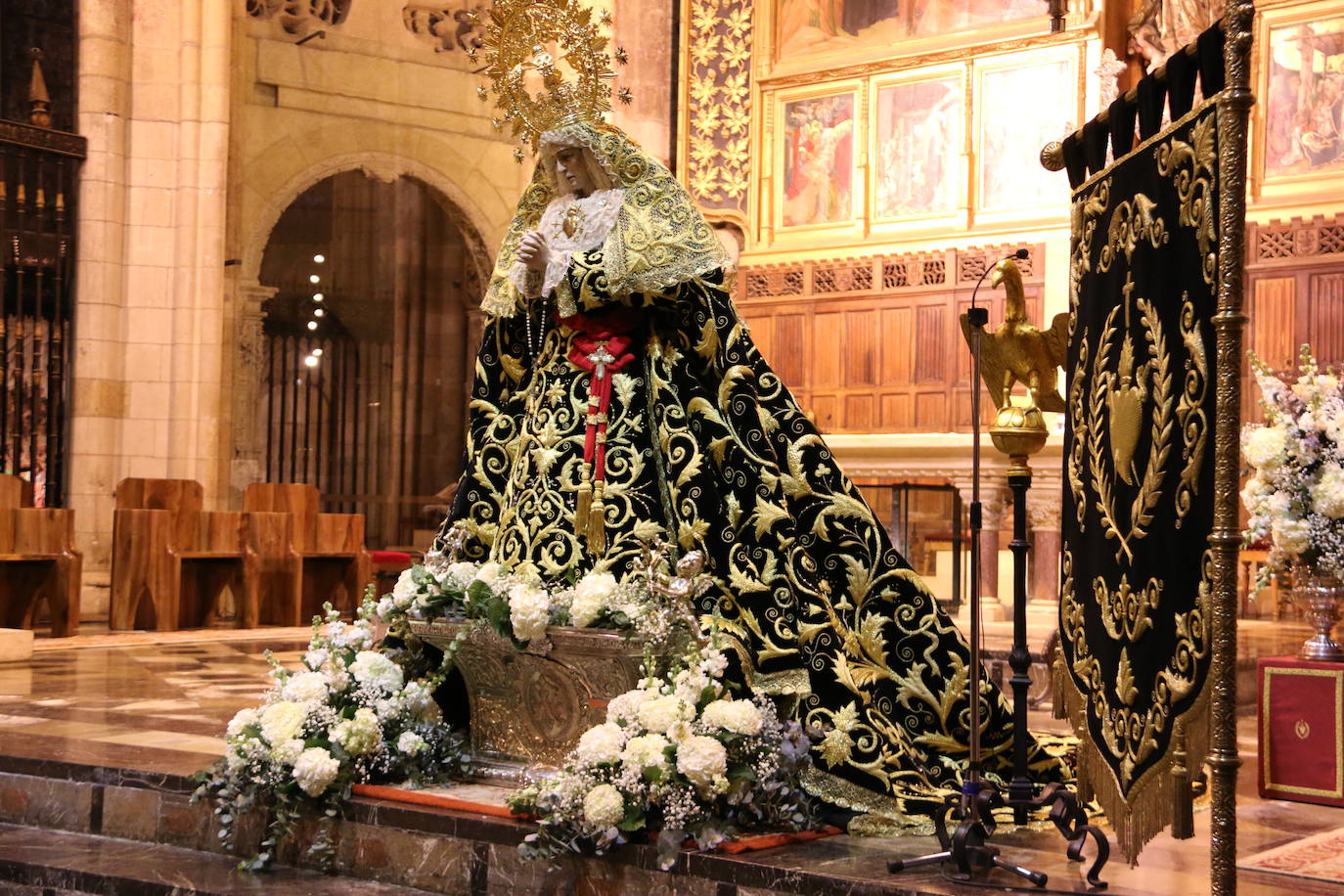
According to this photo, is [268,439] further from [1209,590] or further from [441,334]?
[1209,590]

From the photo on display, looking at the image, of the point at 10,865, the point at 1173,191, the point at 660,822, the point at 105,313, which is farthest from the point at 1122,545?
the point at 105,313

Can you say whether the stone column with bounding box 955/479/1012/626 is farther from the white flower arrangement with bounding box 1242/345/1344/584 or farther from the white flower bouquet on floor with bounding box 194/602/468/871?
the white flower bouquet on floor with bounding box 194/602/468/871

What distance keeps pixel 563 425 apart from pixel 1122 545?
2.07 m

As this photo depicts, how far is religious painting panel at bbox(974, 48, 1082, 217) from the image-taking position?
39.9 ft

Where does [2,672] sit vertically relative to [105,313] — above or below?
below

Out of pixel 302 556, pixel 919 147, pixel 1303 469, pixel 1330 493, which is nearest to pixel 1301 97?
pixel 919 147

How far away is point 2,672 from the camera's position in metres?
7.49

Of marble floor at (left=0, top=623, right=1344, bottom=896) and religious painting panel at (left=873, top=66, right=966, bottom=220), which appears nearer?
marble floor at (left=0, top=623, right=1344, bottom=896)

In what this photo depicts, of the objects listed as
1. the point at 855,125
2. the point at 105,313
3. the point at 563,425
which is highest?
the point at 855,125

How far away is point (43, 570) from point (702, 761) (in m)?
7.10

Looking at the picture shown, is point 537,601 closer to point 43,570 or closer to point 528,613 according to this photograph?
point 528,613

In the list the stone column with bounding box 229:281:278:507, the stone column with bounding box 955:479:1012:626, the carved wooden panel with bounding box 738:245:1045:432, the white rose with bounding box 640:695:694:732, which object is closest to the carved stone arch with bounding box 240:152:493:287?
the stone column with bounding box 229:281:278:507

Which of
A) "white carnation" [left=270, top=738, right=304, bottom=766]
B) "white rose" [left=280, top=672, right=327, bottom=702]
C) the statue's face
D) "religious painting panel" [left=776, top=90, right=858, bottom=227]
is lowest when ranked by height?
"white carnation" [left=270, top=738, right=304, bottom=766]

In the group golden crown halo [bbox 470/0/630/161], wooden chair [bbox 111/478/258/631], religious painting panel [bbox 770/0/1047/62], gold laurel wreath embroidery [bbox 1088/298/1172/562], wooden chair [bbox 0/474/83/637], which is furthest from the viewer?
religious painting panel [bbox 770/0/1047/62]
